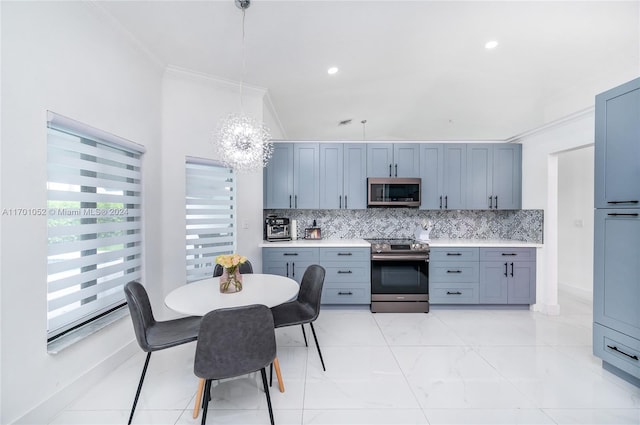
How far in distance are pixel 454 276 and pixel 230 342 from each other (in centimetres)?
312

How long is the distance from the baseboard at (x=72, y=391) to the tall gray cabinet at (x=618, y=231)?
3997mm

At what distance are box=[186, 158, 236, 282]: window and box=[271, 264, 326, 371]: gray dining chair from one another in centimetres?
128

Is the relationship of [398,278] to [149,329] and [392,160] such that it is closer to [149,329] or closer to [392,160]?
[392,160]

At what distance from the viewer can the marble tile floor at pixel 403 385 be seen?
1.70 metres

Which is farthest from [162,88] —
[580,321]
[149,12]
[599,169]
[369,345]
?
[580,321]

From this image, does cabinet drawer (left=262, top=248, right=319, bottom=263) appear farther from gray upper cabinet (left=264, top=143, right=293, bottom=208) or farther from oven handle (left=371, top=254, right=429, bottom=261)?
Answer: oven handle (left=371, top=254, right=429, bottom=261)

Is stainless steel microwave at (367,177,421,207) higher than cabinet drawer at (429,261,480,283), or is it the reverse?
stainless steel microwave at (367,177,421,207)

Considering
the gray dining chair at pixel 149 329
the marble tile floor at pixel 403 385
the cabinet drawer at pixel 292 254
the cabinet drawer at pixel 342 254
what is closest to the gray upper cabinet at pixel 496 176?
the marble tile floor at pixel 403 385

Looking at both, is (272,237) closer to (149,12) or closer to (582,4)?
(149,12)

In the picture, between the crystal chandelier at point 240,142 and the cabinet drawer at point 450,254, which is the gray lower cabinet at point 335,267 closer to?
the cabinet drawer at point 450,254

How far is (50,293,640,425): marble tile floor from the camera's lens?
5.58 feet

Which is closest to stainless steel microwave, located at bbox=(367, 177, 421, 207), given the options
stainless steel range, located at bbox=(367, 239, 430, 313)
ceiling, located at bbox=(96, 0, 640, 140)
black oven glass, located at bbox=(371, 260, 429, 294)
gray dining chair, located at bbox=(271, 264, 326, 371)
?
stainless steel range, located at bbox=(367, 239, 430, 313)

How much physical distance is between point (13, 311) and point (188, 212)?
1679 mm

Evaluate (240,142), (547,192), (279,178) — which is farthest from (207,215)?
(547,192)
